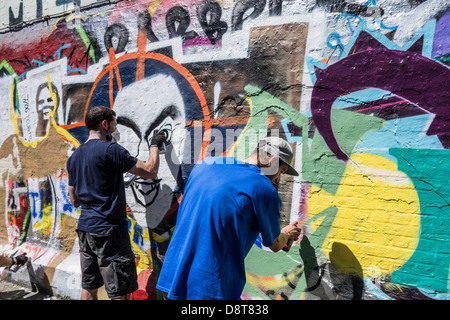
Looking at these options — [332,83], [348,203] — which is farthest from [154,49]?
[348,203]

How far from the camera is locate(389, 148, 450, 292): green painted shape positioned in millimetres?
2473

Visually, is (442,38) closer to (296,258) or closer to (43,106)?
(296,258)

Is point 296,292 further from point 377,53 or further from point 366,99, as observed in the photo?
point 377,53

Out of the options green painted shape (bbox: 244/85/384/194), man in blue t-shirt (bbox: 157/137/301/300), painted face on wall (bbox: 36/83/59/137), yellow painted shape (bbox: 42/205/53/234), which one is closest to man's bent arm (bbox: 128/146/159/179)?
green painted shape (bbox: 244/85/384/194)

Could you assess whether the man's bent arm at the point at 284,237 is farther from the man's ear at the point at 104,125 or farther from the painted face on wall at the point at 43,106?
the painted face on wall at the point at 43,106

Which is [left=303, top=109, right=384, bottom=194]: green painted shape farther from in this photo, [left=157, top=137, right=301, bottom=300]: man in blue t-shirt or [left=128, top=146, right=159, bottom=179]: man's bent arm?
[left=128, top=146, right=159, bottom=179]: man's bent arm

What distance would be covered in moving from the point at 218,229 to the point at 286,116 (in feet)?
4.39

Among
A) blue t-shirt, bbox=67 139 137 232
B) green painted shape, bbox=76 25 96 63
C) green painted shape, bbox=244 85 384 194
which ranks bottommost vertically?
blue t-shirt, bbox=67 139 137 232

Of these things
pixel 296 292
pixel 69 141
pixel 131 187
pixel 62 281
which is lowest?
pixel 62 281

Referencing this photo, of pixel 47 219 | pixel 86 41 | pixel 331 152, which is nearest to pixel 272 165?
pixel 331 152

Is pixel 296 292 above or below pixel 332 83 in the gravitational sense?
below

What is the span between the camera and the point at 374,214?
2711 millimetres

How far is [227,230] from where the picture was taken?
→ 206 cm

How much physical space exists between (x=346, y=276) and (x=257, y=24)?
7.00 ft
